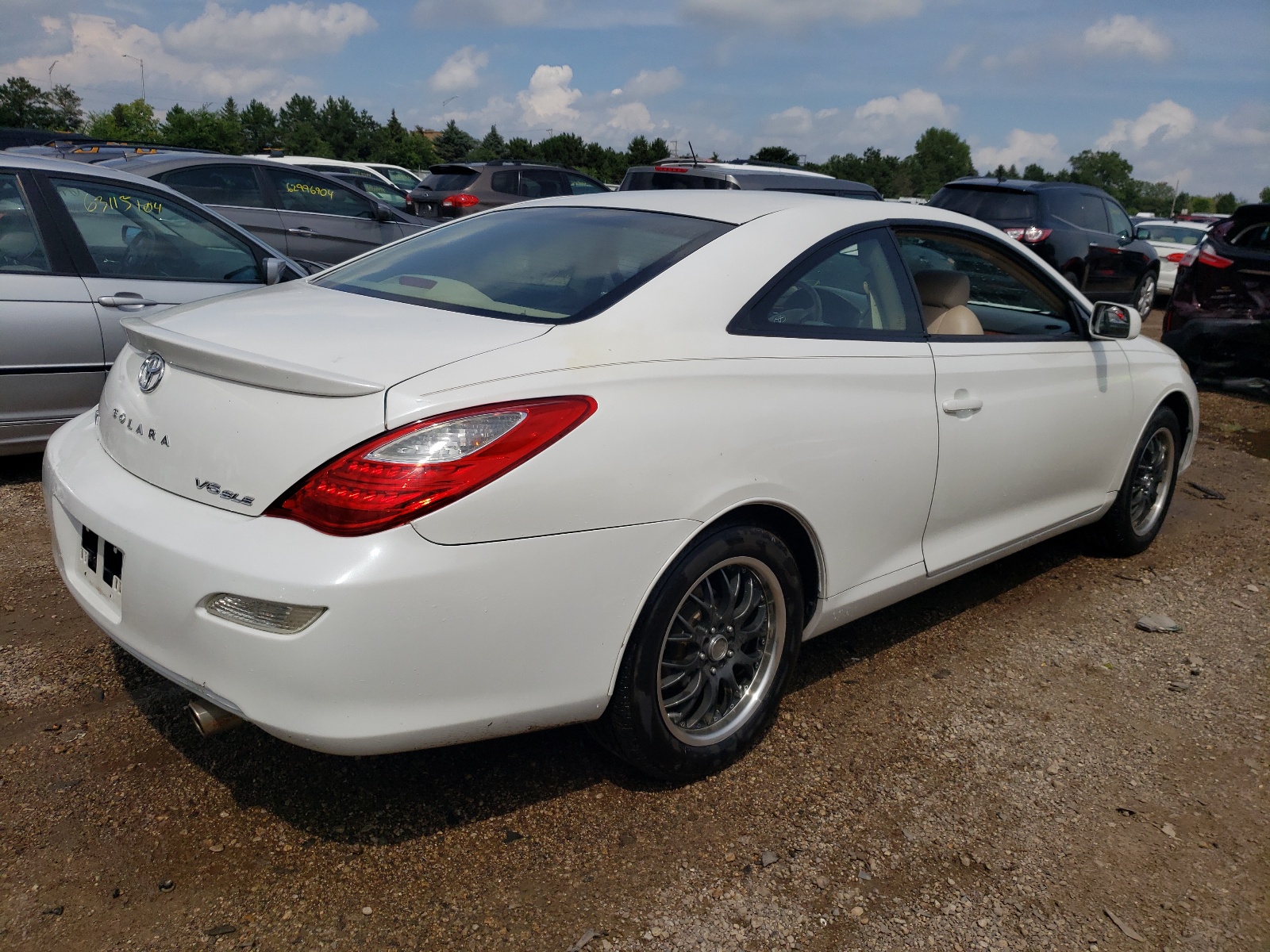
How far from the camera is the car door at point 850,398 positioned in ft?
8.97

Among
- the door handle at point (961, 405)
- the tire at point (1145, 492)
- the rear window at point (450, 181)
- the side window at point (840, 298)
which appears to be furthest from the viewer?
the rear window at point (450, 181)

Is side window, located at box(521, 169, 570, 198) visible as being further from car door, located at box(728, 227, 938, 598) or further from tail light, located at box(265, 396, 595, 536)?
tail light, located at box(265, 396, 595, 536)

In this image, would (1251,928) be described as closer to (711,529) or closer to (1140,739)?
(1140,739)

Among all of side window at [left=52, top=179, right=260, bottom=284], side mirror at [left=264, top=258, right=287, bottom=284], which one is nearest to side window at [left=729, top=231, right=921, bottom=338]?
side mirror at [left=264, top=258, right=287, bottom=284]

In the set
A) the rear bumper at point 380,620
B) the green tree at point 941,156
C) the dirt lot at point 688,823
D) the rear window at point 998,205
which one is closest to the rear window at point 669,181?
the rear window at point 998,205

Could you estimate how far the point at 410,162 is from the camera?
60.2 meters

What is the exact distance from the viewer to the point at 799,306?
115 inches

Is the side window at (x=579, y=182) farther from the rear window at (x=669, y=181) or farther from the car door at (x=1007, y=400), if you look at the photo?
the car door at (x=1007, y=400)

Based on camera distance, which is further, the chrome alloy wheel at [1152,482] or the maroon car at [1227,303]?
the maroon car at [1227,303]

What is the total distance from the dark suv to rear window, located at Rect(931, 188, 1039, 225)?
250 inches

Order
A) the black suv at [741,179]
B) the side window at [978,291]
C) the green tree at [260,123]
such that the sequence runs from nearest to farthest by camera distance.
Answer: the side window at [978,291]
the black suv at [741,179]
the green tree at [260,123]

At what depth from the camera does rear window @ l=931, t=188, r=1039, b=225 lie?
11281 millimetres

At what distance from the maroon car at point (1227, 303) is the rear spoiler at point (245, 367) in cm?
860

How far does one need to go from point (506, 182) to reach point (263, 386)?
13.9 m
